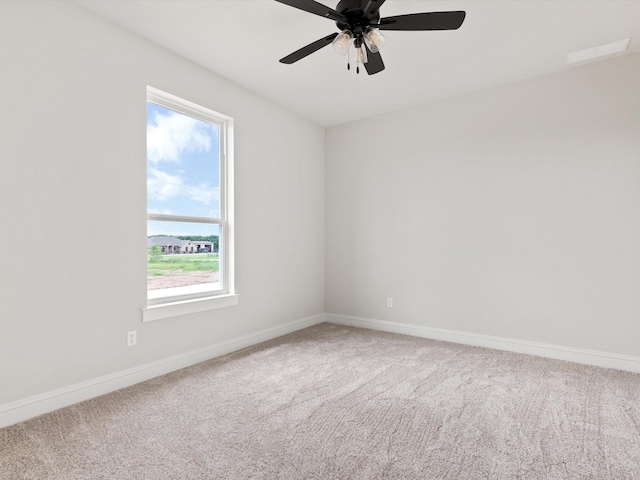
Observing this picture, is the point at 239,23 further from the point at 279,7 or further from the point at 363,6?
the point at 363,6

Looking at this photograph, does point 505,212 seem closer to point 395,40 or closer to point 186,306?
point 395,40

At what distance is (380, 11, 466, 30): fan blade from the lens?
6.31ft

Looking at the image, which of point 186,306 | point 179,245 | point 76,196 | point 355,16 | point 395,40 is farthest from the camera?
point 179,245

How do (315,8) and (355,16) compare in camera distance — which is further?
(355,16)

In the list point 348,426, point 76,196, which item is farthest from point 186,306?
point 348,426

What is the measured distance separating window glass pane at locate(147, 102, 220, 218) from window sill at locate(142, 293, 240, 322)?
786 millimetres

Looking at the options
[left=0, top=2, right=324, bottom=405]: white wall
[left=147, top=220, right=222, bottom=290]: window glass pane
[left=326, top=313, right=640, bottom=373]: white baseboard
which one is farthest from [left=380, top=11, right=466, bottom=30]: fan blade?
[left=326, top=313, right=640, bottom=373]: white baseboard

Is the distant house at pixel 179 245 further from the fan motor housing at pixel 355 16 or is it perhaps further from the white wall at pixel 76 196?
the fan motor housing at pixel 355 16

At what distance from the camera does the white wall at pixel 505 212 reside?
3.03 metres

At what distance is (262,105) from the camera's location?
12.7ft

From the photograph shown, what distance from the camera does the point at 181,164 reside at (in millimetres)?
3203

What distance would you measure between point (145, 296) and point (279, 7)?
2.31m

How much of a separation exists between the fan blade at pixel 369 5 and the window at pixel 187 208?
1.81 metres

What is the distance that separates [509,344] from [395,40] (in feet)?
9.75
